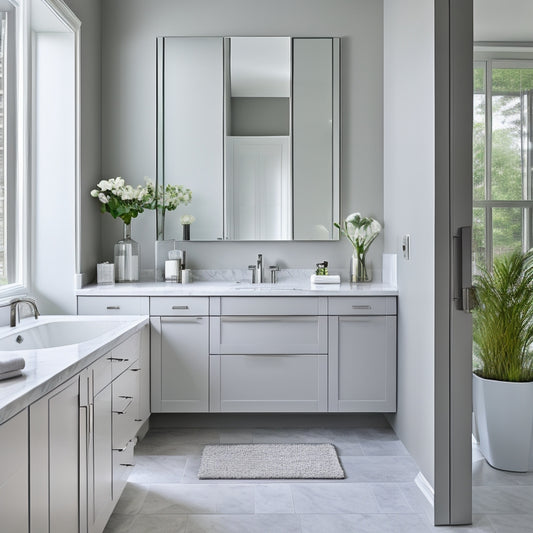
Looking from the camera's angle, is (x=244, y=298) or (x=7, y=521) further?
(x=244, y=298)

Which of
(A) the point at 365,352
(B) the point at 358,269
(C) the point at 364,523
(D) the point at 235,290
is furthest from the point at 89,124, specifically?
(C) the point at 364,523

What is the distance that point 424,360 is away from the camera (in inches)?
95.5

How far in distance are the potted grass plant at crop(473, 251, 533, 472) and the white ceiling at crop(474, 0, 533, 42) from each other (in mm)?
993

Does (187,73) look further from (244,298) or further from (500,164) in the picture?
Result: (500,164)

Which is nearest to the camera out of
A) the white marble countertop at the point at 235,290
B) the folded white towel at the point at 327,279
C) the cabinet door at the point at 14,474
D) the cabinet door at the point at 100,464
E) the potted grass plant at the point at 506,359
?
the cabinet door at the point at 14,474

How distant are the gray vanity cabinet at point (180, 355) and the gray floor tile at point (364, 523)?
1054mm

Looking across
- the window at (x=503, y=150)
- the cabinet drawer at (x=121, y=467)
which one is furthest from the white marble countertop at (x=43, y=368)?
the window at (x=503, y=150)

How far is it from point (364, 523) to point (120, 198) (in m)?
2.20

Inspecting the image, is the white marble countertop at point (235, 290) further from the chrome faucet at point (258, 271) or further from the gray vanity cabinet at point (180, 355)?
the chrome faucet at point (258, 271)

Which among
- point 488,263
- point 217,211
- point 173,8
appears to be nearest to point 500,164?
point 488,263

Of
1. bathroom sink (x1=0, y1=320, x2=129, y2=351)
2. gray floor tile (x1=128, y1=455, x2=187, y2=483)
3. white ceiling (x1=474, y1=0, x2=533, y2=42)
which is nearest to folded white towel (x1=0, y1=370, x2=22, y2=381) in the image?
bathroom sink (x1=0, y1=320, x2=129, y2=351)

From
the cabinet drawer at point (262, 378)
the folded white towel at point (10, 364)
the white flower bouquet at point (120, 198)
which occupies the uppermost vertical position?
the white flower bouquet at point (120, 198)

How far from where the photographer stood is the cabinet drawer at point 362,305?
9.93ft

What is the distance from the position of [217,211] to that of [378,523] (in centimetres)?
207
